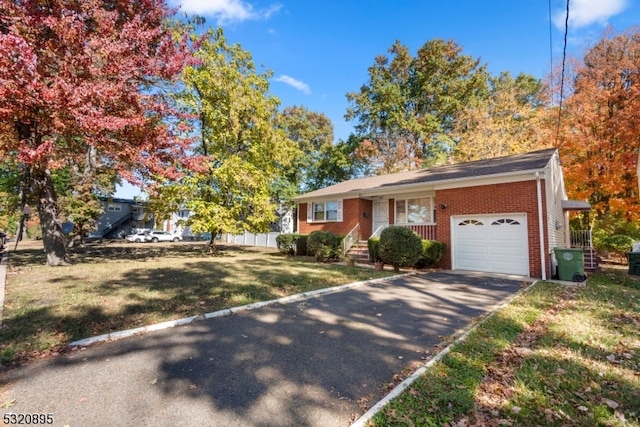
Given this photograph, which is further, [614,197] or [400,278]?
[614,197]

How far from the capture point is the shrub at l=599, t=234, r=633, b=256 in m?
15.5

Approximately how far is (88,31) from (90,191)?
58.2ft

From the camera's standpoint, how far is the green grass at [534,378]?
2533 millimetres

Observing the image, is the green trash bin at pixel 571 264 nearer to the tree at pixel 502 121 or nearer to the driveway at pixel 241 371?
the driveway at pixel 241 371

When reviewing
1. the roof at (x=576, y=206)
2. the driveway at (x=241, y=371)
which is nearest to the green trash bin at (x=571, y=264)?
the driveway at (x=241, y=371)

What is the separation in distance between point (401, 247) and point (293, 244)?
8.23 metres

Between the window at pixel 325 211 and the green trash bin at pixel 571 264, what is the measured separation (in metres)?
10.1

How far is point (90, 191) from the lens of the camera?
22.6 metres

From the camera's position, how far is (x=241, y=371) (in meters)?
3.27

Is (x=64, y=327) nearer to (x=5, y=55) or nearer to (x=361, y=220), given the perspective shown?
(x=5, y=55)

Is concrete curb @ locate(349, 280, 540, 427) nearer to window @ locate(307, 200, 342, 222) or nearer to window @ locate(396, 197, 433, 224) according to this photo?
window @ locate(396, 197, 433, 224)

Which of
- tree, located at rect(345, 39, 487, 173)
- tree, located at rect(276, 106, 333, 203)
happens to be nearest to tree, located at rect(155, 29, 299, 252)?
tree, located at rect(276, 106, 333, 203)

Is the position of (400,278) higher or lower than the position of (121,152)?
lower

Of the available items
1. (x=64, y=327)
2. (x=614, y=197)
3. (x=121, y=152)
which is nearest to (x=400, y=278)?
(x=64, y=327)
